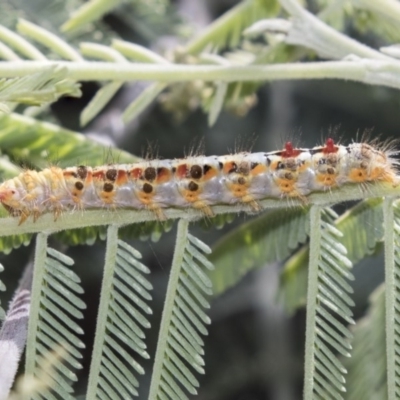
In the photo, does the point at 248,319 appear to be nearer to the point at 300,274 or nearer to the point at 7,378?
the point at 300,274

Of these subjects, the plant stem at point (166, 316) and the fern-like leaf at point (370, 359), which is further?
the fern-like leaf at point (370, 359)

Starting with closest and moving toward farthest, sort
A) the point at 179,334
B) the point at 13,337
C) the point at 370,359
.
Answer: the point at 13,337 < the point at 179,334 < the point at 370,359

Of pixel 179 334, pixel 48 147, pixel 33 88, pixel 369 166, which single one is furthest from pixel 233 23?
pixel 179 334

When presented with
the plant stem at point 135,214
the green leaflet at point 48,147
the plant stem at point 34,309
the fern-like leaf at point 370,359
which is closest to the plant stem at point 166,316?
the plant stem at point 135,214

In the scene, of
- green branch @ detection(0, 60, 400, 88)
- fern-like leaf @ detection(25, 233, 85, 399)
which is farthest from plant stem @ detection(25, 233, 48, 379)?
green branch @ detection(0, 60, 400, 88)

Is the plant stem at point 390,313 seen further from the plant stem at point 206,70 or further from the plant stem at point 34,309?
the plant stem at point 34,309

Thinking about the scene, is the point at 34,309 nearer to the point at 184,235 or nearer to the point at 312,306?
the point at 184,235
